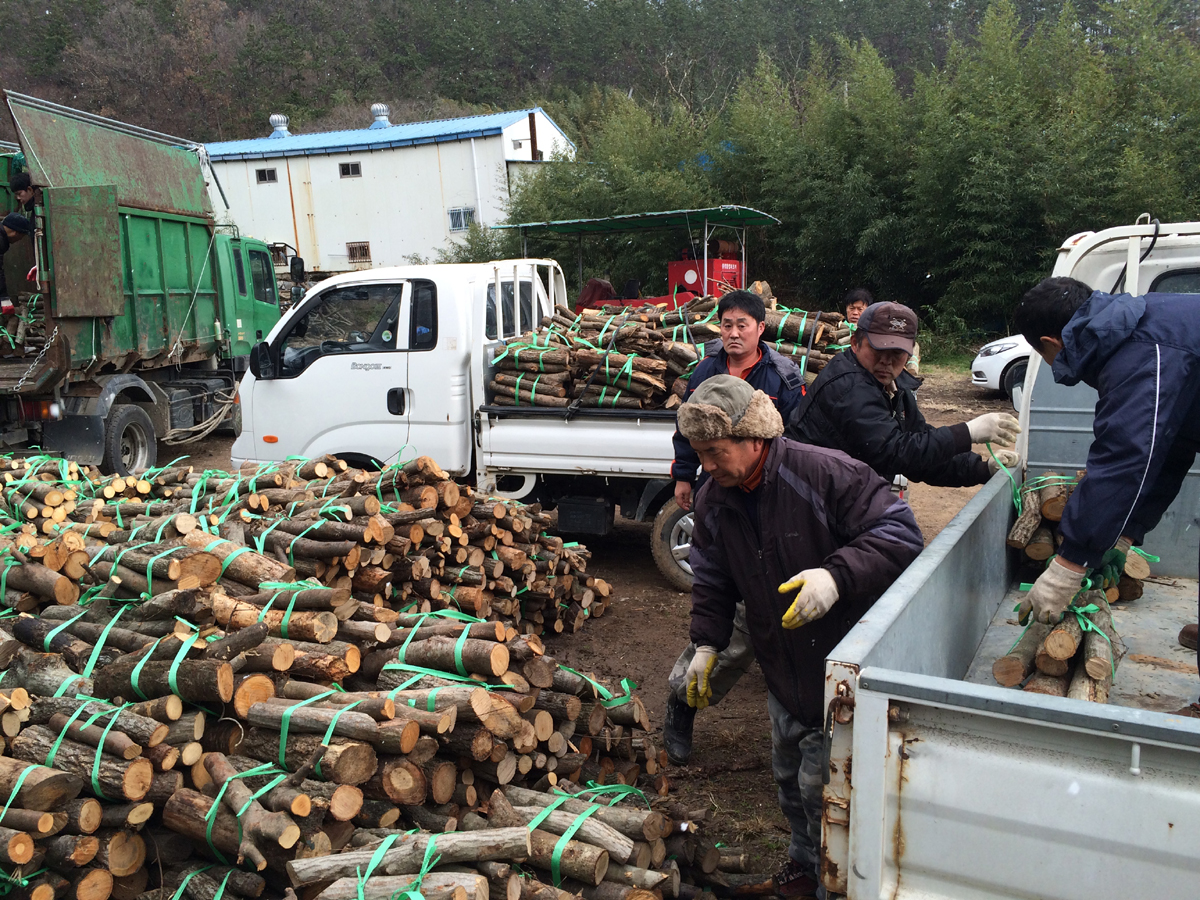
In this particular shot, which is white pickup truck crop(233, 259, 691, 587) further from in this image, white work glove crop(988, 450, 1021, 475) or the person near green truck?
white work glove crop(988, 450, 1021, 475)

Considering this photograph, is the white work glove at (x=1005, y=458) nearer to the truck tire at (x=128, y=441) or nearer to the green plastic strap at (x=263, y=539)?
the green plastic strap at (x=263, y=539)

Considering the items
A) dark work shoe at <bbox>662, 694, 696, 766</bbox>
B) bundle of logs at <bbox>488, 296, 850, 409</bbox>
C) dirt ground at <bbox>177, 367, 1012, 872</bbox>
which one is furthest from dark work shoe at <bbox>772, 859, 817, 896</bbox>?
bundle of logs at <bbox>488, 296, 850, 409</bbox>

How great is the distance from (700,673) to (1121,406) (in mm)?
1665

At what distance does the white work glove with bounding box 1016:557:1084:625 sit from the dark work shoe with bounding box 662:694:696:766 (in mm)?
1577

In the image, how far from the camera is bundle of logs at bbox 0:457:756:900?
2861 millimetres

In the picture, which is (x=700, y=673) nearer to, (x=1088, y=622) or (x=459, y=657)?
(x=459, y=657)

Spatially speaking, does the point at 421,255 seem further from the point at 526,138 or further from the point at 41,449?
the point at 41,449

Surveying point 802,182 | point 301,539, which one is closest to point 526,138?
point 802,182

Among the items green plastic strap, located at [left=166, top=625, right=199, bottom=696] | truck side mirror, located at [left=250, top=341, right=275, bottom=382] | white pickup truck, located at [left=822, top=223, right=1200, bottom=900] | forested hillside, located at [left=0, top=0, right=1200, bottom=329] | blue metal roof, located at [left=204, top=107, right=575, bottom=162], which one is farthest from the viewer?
blue metal roof, located at [left=204, top=107, right=575, bottom=162]

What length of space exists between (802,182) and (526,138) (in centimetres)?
1265

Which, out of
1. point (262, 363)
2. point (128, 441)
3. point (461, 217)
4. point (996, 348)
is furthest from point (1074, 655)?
point (461, 217)

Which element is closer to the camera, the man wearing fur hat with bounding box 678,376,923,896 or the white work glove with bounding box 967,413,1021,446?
the man wearing fur hat with bounding box 678,376,923,896

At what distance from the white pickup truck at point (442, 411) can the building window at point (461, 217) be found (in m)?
20.8

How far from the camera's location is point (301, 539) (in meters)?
4.58
